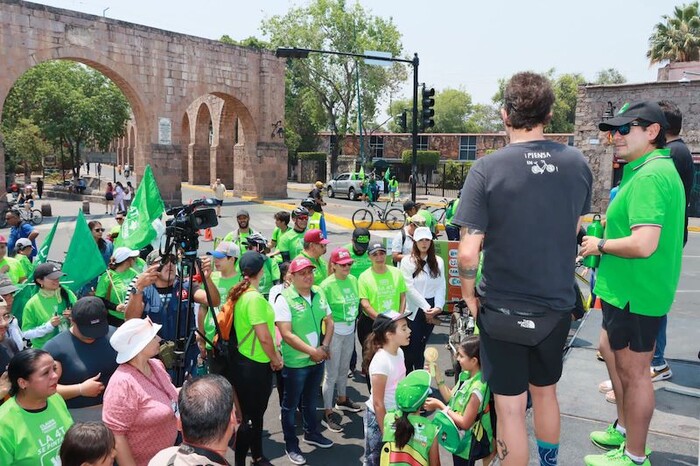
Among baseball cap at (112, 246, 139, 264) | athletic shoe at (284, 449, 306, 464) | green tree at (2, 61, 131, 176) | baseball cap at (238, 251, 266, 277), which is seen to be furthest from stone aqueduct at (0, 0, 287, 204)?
athletic shoe at (284, 449, 306, 464)

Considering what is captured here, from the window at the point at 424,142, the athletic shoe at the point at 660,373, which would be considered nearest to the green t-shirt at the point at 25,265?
the athletic shoe at the point at 660,373

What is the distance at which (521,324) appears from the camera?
8.90 ft

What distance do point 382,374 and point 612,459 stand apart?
1526 mm

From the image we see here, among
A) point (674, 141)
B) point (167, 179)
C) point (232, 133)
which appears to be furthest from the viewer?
point (232, 133)

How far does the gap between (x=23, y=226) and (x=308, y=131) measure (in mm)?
47507

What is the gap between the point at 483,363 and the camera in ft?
9.58

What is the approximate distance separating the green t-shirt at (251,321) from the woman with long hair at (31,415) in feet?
4.84

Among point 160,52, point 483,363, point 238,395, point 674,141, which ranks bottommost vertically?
point 238,395

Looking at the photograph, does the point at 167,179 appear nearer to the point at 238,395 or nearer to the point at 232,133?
the point at 232,133

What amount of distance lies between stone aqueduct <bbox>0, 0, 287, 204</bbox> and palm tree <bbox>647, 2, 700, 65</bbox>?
2304 cm

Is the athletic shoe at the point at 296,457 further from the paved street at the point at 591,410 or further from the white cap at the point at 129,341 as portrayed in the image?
the white cap at the point at 129,341

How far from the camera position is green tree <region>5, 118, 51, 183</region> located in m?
38.7

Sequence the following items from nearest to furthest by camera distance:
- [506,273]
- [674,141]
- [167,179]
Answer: [506,273] < [674,141] < [167,179]

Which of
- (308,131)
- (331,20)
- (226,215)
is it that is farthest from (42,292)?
(308,131)
